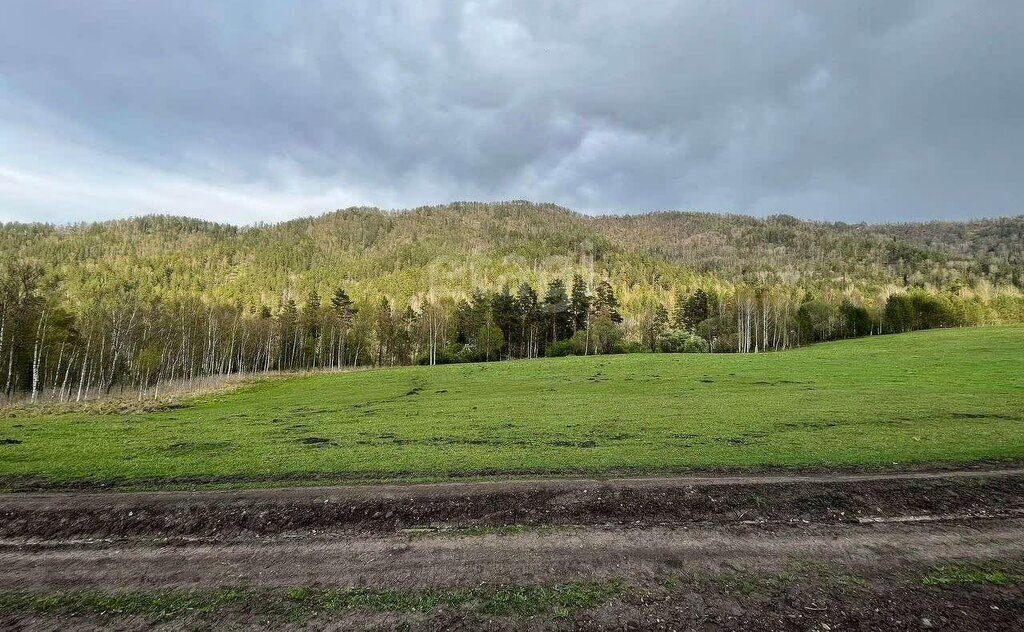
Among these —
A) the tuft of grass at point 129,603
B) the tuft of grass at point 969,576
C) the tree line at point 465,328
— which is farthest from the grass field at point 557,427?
the tree line at point 465,328

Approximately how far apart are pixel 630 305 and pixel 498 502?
15083 centimetres

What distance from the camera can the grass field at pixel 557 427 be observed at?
63.6 ft

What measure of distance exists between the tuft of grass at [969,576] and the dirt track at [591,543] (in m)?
0.21

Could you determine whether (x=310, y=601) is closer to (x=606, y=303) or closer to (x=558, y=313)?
(x=558, y=313)

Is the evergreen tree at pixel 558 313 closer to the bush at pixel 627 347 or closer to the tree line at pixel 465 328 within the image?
the tree line at pixel 465 328

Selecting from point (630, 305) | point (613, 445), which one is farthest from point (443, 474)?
point (630, 305)

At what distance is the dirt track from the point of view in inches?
359

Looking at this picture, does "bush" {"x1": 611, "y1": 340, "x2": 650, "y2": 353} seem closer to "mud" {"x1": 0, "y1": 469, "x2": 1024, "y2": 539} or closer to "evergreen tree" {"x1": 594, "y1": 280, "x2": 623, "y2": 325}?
"evergreen tree" {"x1": 594, "y1": 280, "x2": 623, "y2": 325}

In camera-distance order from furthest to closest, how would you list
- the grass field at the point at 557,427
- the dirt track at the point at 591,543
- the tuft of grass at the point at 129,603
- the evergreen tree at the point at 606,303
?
the evergreen tree at the point at 606,303 → the grass field at the point at 557,427 → the tuft of grass at the point at 129,603 → the dirt track at the point at 591,543

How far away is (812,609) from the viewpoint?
29.3ft

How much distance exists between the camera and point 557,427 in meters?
28.0

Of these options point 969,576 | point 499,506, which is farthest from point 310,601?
point 969,576

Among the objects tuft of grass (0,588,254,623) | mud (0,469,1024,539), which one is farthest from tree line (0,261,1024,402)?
tuft of grass (0,588,254,623)

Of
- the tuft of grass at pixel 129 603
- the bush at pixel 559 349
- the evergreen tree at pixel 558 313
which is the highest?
the evergreen tree at pixel 558 313
